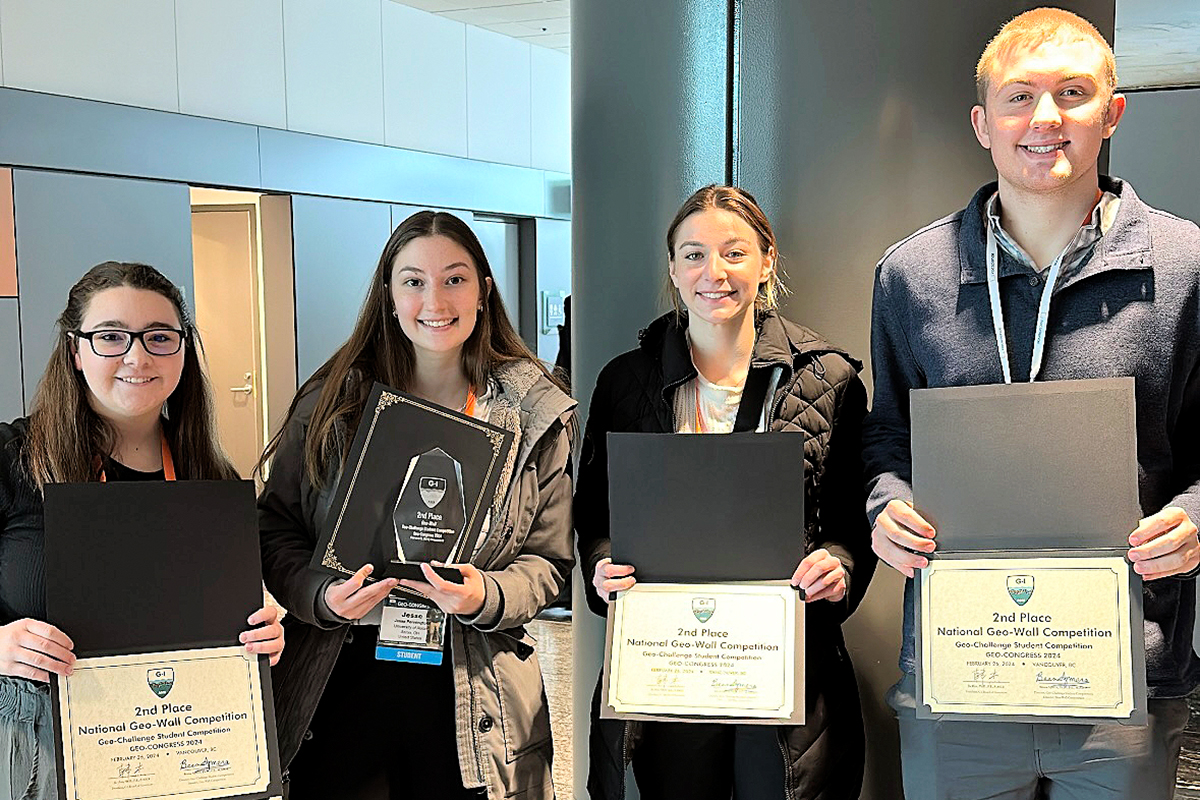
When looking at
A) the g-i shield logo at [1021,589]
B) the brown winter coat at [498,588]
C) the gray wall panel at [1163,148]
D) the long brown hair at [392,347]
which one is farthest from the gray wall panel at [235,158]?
the g-i shield logo at [1021,589]

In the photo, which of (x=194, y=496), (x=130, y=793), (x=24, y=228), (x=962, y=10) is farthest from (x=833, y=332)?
(x=24, y=228)

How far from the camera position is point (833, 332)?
2.92 meters

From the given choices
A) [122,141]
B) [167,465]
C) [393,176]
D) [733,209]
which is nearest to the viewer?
[167,465]

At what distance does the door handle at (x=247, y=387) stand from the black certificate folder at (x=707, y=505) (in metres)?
6.12

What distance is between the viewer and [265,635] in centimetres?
200

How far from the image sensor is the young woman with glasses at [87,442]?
77.9 inches

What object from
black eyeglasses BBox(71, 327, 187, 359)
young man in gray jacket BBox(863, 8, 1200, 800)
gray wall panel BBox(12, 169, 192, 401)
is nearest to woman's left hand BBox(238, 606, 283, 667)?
black eyeglasses BBox(71, 327, 187, 359)

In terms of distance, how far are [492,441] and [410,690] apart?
19.4 inches

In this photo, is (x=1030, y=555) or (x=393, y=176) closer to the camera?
(x=1030, y=555)

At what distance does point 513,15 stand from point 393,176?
146 cm

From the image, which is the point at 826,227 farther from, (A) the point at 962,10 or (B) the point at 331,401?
(B) the point at 331,401

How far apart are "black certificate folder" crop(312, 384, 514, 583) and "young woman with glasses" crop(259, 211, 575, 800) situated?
0.15ft
